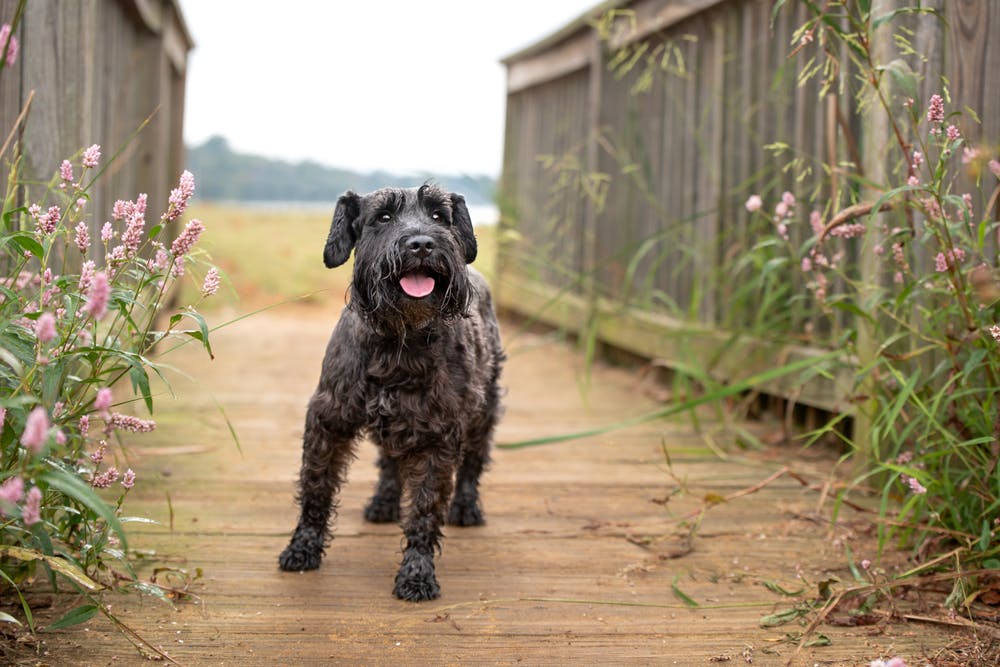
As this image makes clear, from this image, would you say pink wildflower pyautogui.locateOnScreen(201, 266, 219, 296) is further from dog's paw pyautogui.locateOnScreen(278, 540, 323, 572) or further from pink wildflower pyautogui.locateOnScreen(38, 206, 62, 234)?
dog's paw pyautogui.locateOnScreen(278, 540, 323, 572)

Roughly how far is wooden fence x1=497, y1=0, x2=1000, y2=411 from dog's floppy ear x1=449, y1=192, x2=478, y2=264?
3.96ft

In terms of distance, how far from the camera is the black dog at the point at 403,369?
314 centimetres

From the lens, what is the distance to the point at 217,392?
6492mm

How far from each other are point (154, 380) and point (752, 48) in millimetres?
3923

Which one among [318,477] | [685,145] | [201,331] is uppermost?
[685,145]

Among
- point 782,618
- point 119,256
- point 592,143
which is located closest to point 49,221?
point 119,256

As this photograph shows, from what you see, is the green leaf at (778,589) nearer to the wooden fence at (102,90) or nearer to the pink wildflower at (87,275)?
the pink wildflower at (87,275)

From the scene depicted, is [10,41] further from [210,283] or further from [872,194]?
[872,194]

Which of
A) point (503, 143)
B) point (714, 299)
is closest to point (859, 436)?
point (714, 299)

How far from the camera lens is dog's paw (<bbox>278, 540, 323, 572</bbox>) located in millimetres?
3320

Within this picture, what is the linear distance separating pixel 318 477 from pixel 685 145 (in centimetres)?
409

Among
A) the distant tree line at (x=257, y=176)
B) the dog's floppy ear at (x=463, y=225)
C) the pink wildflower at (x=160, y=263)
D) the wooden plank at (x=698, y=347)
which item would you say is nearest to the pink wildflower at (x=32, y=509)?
the pink wildflower at (x=160, y=263)

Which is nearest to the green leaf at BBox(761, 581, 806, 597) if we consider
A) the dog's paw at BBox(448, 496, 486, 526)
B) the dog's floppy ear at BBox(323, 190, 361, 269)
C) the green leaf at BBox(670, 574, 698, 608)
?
the green leaf at BBox(670, 574, 698, 608)

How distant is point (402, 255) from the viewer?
3080 mm
